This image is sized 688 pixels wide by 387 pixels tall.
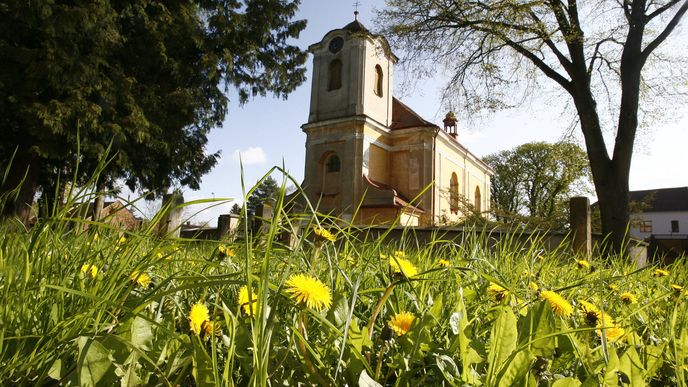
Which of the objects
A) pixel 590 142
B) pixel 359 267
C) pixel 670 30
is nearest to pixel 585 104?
pixel 590 142

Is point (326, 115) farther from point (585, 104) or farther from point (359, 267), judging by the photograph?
point (359, 267)

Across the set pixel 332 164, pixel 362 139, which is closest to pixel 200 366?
pixel 362 139

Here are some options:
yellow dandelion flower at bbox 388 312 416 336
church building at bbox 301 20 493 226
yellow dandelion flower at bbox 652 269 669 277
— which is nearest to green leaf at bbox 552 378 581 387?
yellow dandelion flower at bbox 388 312 416 336

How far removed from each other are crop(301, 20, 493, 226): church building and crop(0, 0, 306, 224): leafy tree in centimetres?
689

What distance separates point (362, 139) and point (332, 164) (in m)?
2.22

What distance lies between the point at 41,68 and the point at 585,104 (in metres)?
12.0

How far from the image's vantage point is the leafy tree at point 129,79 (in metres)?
9.48

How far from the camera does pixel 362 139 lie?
71.7 ft

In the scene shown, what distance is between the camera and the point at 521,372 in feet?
2.20

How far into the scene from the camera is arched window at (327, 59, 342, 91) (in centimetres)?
2298

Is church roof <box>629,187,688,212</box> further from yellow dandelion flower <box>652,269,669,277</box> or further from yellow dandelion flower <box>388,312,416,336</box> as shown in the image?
yellow dandelion flower <box>388,312,416,336</box>

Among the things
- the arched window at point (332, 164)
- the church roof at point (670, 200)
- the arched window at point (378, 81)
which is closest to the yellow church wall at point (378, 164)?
the arched window at point (332, 164)

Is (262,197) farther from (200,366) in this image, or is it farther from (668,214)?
(668,214)

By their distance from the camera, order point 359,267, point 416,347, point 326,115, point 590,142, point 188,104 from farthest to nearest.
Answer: point 326,115 < point 188,104 < point 590,142 < point 359,267 < point 416,347
